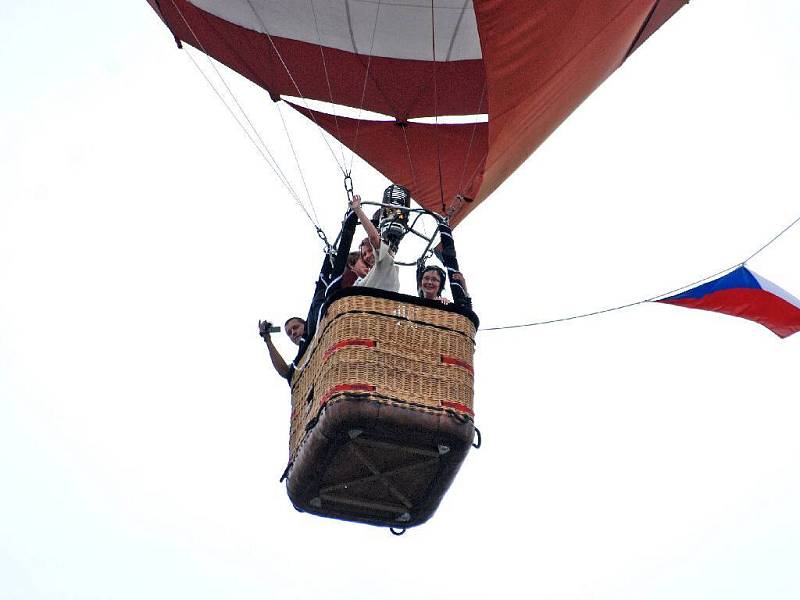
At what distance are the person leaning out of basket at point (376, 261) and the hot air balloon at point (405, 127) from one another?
0.34 m

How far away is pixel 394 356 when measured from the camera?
20.4ft

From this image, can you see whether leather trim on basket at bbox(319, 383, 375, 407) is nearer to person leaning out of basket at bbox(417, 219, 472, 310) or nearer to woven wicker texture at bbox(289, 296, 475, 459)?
woven wicker texture at bbox(289, 296, 475, 459)

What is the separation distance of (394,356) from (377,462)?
0.55 m

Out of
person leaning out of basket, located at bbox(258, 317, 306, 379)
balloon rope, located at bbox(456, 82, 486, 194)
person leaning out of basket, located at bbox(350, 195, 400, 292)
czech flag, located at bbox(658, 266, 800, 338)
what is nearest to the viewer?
person leaning out of basket, located at bbox(350, 195, 400, 292)

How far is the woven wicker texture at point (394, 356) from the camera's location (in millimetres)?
6133

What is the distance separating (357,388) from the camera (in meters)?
6.08

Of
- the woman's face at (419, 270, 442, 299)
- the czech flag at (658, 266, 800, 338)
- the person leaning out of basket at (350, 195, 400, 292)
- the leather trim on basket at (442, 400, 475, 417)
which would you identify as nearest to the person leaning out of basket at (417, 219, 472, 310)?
the woman's face at (419, 270, 442, 299)

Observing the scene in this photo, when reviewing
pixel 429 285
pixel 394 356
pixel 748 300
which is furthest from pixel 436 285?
pixel 748 300

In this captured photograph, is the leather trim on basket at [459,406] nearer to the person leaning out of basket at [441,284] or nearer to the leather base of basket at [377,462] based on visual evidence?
the leather base of basket at [377,462]

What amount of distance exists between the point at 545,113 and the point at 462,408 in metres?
2.16

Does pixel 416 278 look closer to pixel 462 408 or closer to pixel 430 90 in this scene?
pixel 462 408

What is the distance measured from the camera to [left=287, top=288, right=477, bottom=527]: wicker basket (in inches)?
240

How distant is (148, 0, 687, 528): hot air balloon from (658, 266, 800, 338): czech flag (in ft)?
4.54

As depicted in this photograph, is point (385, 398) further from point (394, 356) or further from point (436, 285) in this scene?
point (436, 285)
